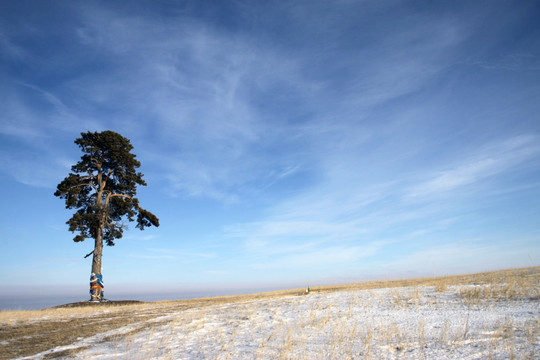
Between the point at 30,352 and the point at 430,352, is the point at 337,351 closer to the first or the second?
the point at 430,352

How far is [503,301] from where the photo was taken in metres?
7.84

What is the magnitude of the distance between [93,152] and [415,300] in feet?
80.4

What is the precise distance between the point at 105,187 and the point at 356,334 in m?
24.9

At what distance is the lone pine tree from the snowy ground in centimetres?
1659

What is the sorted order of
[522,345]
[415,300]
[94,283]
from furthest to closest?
[94,283], [415,300], [522,345]

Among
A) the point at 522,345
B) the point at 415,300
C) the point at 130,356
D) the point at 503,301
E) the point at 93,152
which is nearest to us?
the point at 522,345

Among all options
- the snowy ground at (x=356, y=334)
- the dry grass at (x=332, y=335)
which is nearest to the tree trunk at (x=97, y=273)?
the dry grass at (x=332, y=335)

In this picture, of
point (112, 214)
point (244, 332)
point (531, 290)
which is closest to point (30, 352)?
point (244, 332)

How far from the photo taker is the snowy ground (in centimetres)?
470

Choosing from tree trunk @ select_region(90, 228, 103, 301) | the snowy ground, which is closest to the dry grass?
the snowy ground

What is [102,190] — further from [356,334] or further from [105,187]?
[356,334]

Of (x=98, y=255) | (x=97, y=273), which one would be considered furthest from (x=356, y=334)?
(x=98, y=255)

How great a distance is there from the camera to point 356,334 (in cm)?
601

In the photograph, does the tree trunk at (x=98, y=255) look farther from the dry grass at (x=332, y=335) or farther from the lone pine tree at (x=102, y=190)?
the dry grass at (x=332, y=335)
